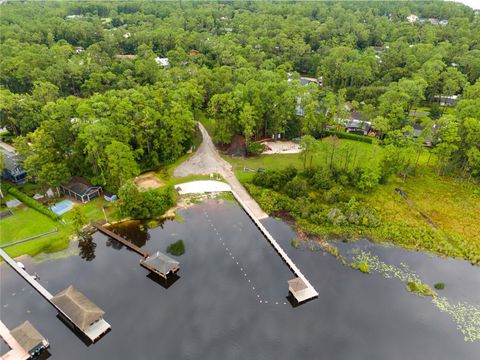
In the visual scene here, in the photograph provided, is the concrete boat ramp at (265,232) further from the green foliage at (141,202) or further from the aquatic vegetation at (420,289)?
the aquatic vegetation at (420,289)

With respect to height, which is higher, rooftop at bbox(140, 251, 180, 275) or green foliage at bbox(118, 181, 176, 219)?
green foliage at bbox(118, 181, 176, 219)

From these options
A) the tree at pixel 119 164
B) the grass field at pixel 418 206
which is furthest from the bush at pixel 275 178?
the tree at pixel 119 164

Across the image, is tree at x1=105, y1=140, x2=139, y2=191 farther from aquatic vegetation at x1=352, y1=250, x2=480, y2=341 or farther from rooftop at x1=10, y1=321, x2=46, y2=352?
aquatic vegetation at x1=352, y1=250, x2=480, y2=341

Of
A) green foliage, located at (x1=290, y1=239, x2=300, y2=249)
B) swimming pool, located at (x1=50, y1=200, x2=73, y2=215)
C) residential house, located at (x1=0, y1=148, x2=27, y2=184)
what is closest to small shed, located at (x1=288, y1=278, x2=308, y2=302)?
green foliage, located at (x1=290, y1=239, x2=300, y2=249)

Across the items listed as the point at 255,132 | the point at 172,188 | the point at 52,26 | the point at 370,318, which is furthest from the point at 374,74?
the point at 52,26

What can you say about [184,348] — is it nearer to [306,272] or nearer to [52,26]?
[306,272]

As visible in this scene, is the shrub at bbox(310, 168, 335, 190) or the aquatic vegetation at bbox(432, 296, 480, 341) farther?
the shrub at bbox(310, 168, 335, 190)
